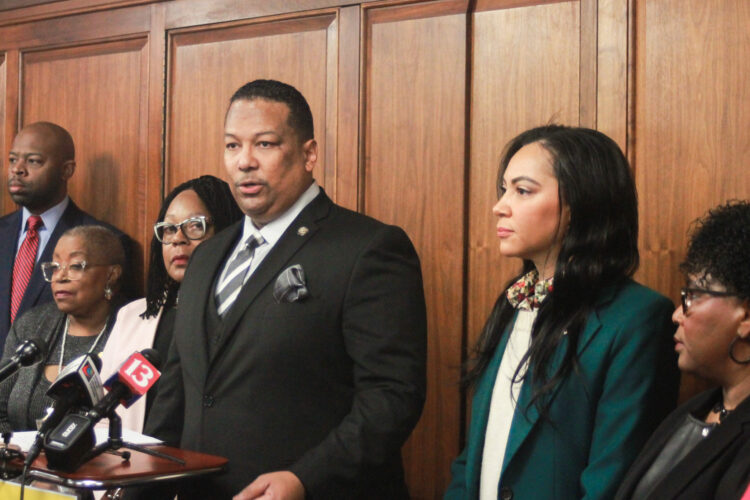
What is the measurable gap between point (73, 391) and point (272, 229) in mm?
733

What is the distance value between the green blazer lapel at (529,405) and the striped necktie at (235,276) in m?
0.78

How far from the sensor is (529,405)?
2.29 meters

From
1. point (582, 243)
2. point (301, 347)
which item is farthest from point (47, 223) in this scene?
point (582, 243)

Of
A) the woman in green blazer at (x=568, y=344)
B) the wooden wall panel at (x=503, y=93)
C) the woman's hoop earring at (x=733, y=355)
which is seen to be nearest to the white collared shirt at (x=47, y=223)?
the wooden wall panel at (x=503, y=93)

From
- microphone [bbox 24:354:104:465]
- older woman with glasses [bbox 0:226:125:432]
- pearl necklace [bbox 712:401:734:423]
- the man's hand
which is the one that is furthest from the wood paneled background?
microphone [bbox 24:354:104:465]

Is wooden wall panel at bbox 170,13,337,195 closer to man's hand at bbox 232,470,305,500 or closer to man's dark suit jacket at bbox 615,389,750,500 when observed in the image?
man's hand at bbox 232,470,305,500

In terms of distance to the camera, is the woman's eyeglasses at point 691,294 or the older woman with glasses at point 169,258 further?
the older woman with glasses at point 169,258

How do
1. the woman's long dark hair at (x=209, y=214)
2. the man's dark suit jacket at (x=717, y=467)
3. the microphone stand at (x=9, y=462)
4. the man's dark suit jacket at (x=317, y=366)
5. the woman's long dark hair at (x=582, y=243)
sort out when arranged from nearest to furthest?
the man's dark suit jacket at (x=717, y=467), the microphone stand at (x=9, y=462), the woman's long dark hair at (x=582, y=243), the man's dark suit jacket at (x=317, y=366), the woman's long dark hair at (x=209, y=214)

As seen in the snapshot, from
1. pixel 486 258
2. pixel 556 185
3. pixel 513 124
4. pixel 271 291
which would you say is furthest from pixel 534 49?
pixel 271 291

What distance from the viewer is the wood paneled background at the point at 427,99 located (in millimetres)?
3133

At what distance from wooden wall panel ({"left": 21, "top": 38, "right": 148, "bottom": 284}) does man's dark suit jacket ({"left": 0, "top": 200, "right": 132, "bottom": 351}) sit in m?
0.14

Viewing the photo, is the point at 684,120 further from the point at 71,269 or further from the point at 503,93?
the point at 71,269

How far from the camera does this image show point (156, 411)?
9.09ft

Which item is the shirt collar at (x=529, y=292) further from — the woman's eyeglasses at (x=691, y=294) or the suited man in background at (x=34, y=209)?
the suited man in background at (x=34, y=209)
